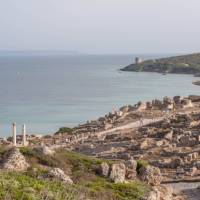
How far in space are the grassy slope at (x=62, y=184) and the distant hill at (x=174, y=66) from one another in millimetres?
128648

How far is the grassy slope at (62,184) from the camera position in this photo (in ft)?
50.9

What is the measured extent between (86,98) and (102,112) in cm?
1982

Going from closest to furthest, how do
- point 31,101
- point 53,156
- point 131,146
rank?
point 53,156
point 131,146
point 31,101

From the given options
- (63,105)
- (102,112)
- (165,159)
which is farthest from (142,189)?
(63,105)

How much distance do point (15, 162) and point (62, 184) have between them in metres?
4.35

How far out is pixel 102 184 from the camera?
70.1ft

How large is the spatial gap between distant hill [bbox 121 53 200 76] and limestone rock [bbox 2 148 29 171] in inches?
5139

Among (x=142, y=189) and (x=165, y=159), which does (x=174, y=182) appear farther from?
(x=142, y=189)

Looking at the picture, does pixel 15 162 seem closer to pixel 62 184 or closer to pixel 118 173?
pixel 118 173

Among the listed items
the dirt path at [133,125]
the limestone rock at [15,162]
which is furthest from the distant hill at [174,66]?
the limestone rock at [15,162]

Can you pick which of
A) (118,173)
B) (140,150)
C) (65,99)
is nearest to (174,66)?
(65,99)

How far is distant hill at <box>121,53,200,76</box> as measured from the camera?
163 metres

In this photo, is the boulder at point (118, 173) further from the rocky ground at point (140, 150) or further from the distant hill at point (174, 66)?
the distant hill at point (174, 66)

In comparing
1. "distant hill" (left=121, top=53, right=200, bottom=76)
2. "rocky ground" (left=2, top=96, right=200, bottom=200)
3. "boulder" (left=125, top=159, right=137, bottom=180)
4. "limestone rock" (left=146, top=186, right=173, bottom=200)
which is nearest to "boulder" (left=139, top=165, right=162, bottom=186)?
"rocky ground" (left=2, top=96, right=200, bottom=200)
